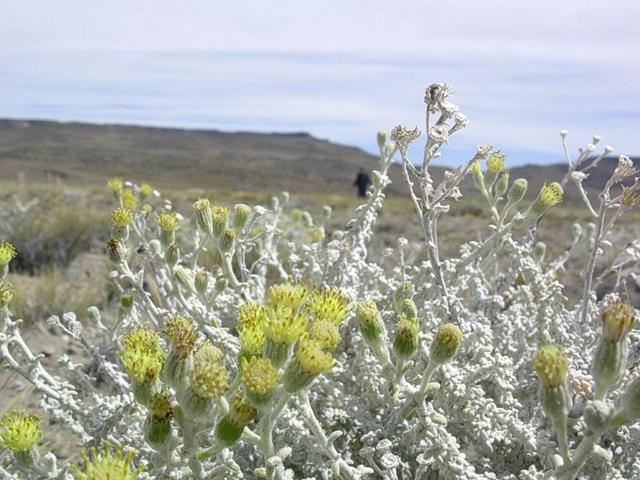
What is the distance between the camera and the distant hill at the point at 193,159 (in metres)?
70.6

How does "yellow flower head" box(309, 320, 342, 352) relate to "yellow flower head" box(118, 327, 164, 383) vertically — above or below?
above

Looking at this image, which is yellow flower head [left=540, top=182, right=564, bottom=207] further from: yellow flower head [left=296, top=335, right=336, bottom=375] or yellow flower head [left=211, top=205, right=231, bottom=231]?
yellow flower head [left=296, top=335, right=336, bottom=375]

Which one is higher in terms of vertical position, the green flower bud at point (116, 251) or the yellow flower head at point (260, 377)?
the green flower bud at point (116, 251)

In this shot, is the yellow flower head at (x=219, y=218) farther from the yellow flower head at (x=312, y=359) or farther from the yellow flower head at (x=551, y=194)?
the yellow flower head at (x=551, y=194)

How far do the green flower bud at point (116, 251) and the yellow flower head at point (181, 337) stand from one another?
3.03ft

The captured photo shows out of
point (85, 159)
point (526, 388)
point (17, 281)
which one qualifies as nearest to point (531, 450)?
point (526, 388)

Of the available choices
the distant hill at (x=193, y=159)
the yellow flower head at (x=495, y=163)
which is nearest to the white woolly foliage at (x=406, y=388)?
the yellow flower head at (x=495, y=163)

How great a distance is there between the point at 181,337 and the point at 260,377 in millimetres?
254

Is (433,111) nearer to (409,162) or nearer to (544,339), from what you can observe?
(409,162)

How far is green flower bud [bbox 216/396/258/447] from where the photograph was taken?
153 cm

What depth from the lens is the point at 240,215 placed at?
272 centimetres

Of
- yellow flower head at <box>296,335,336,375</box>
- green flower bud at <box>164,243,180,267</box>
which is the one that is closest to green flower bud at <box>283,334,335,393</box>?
yellow flower head at <box>296,335,336,375</box>

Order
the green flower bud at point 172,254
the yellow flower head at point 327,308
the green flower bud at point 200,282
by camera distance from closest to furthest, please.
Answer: the yellow flower head at point 327,308 < the green flower bud at point 200,282 < the green flower bud at point 172,254

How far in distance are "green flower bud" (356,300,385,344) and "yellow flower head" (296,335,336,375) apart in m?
0.35
